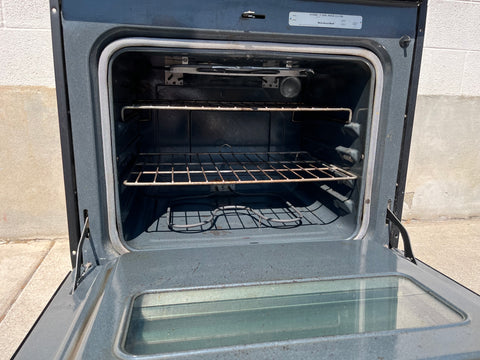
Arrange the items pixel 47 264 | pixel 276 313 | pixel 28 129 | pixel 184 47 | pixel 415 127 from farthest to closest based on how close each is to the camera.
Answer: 1. pixel 415 127
2. pixel 28 129
3. pixel 47 264
4. pixel 184 47
5. pixel 276 313

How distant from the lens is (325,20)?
1104 mm

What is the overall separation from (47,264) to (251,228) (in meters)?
1.40

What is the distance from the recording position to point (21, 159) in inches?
92.6

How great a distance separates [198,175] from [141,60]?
661 millimetres

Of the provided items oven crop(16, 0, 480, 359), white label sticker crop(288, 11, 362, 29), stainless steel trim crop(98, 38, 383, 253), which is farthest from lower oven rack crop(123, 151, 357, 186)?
white label sticker crop(288, 11, 362, 29)

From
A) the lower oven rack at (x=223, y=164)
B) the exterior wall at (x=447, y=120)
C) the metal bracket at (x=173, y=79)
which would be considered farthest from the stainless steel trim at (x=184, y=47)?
the exterior wall at (x=447, y=120)

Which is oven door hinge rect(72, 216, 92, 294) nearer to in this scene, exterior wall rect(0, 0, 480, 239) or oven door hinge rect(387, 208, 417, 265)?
oven door hinge rect(387, 208, 417, 265)

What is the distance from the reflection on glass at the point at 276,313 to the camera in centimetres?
85

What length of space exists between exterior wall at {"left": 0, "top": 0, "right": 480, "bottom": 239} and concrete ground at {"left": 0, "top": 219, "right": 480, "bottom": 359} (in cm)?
→ 17

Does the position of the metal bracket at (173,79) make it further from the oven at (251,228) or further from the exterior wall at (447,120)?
the exterior wall at (447,120)

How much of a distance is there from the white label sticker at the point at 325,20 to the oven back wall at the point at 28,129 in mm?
1821

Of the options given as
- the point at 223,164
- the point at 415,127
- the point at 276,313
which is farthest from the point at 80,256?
the point at 415,127

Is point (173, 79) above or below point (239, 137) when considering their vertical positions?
above

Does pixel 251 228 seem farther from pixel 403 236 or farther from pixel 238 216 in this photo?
pixel 403 236
